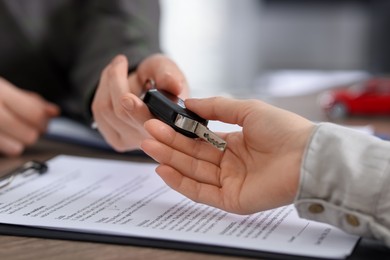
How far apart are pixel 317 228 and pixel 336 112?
0.57 meters

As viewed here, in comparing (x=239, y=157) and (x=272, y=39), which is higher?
(x=239, y=157)

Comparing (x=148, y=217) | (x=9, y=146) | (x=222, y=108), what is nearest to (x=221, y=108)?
(x=222, y=108)

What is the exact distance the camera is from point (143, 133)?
0.59 metres

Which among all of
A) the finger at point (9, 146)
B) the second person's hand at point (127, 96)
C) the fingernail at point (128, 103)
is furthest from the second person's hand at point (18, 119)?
the fingernail at point (128, 103)

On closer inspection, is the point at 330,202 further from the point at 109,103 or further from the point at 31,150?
the point at 31,150

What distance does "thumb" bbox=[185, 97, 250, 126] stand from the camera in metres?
0.48

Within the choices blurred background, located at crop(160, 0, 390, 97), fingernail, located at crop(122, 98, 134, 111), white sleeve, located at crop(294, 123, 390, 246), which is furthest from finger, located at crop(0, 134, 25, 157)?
blurred background, located at crop(160, 0, 390, 97)

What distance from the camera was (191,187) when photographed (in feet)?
1.57

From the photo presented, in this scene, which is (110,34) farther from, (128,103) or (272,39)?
(272,39)

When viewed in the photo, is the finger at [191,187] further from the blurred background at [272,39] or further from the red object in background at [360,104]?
the blurred background at [272,39]

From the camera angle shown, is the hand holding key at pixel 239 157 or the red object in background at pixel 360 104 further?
the red object in background at pixel 360 104

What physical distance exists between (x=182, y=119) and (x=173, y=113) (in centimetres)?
1

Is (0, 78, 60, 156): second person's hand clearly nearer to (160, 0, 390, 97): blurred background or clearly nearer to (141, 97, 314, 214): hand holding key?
(141, 97, 314, 214): hand holding key

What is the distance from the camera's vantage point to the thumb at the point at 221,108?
480 mm
